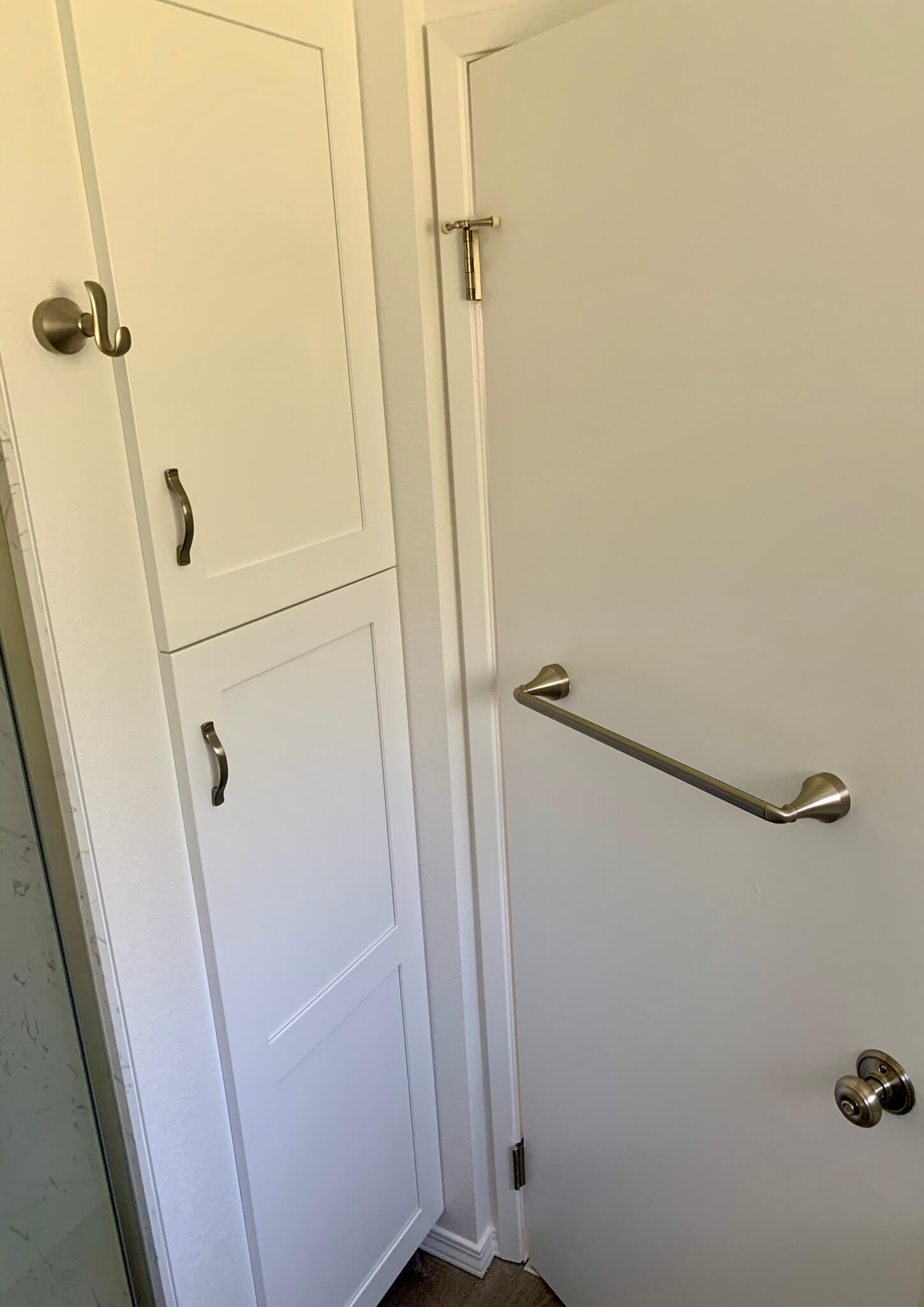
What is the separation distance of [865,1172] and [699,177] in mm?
961

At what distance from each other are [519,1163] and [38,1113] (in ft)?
2.54

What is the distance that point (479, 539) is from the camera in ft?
3.98

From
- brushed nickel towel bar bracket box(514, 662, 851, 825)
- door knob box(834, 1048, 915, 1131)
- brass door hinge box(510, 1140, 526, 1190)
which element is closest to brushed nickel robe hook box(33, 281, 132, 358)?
brushed nickel towel bar bracket box(514, 662, 851, 825)

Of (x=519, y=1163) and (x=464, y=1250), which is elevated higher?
(x=519, y=1163)

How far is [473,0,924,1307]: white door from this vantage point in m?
0.80

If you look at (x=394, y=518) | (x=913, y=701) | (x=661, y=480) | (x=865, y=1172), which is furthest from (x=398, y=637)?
(x=865, y=1172)

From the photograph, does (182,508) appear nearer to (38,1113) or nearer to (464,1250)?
(38,1113)

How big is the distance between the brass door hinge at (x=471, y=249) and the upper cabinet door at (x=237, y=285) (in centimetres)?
13

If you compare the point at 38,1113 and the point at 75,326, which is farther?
the point at 38,1113

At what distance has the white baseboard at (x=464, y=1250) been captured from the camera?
1553 millimetres

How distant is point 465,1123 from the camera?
1.49m

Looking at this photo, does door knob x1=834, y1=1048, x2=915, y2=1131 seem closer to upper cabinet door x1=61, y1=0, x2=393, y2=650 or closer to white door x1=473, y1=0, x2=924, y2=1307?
white door x1=473, y1=0, x2=924, y2=1307

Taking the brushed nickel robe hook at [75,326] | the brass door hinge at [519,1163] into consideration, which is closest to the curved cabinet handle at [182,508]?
the brushed nickel robe hook at [75,326]

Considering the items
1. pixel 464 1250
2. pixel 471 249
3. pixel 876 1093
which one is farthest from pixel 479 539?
pixel 464 1250
